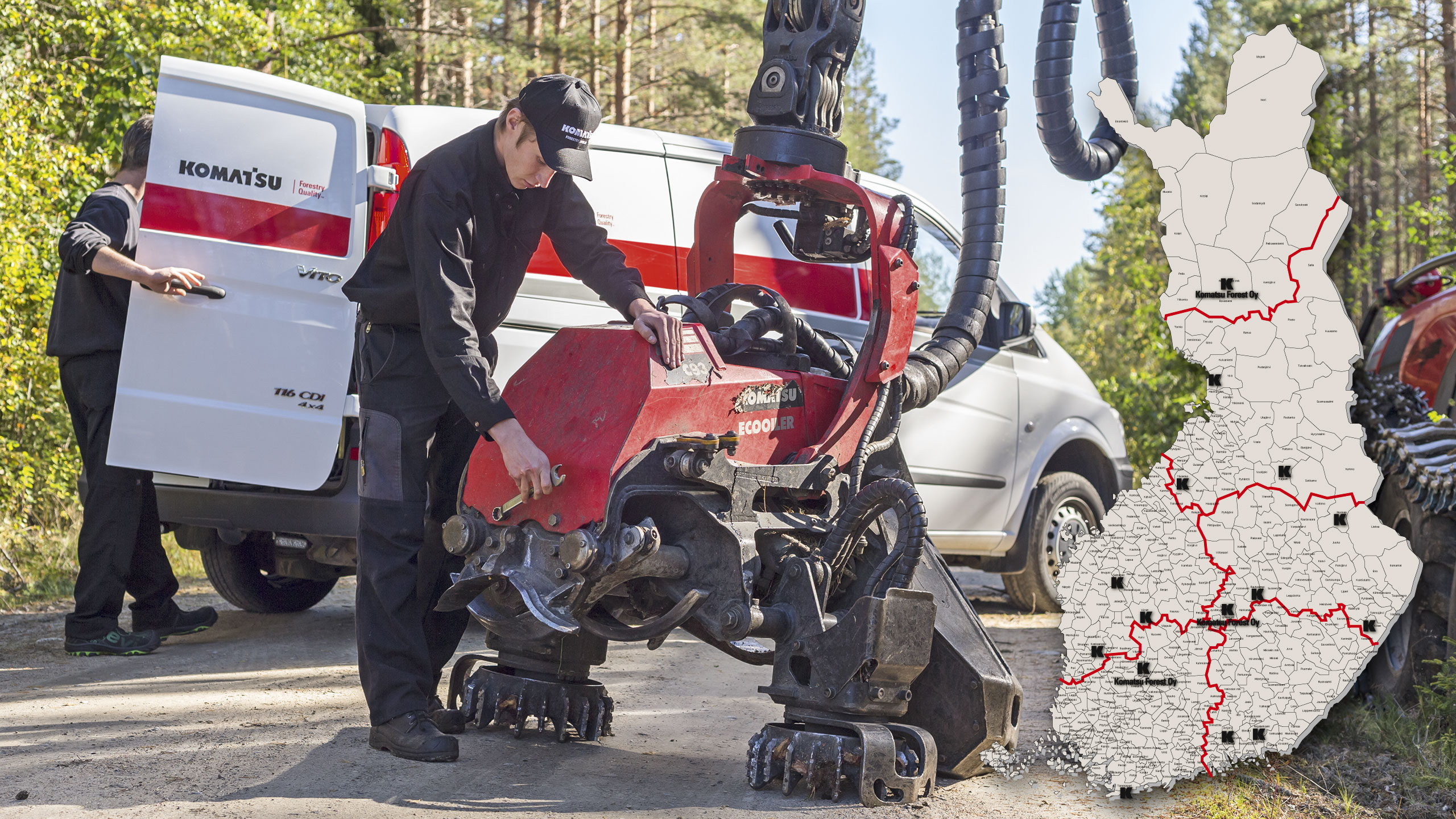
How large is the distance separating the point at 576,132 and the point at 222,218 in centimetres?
211

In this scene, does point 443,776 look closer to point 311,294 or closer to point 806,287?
point 311,294

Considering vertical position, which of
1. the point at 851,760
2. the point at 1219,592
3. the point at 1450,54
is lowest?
the point at 851,760

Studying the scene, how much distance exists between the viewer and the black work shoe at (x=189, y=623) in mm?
5953

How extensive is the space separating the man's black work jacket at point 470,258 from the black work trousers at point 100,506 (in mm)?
2151

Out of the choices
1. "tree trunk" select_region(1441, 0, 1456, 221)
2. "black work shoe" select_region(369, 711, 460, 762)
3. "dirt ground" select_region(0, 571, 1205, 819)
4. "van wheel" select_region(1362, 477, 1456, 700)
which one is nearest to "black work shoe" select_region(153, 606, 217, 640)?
"dirt ground" select_region(0, 571, 1205, 819)

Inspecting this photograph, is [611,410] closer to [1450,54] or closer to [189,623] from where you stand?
[189,623]

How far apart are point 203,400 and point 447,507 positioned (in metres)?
1.53

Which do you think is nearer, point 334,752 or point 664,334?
point 664,334

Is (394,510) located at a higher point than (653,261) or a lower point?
lower

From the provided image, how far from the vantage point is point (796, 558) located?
3.74 meters

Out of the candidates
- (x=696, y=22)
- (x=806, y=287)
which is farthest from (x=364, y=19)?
(x=806, y=287)

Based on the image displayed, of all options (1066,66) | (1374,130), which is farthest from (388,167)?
(1374,130)

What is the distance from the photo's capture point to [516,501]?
3719 millimetres

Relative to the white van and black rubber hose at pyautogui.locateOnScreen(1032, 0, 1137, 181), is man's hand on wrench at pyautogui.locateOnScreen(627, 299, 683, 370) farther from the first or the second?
black rubber hose at pyautogui.locateOnScreen(1032, 0, 1137, 181)
